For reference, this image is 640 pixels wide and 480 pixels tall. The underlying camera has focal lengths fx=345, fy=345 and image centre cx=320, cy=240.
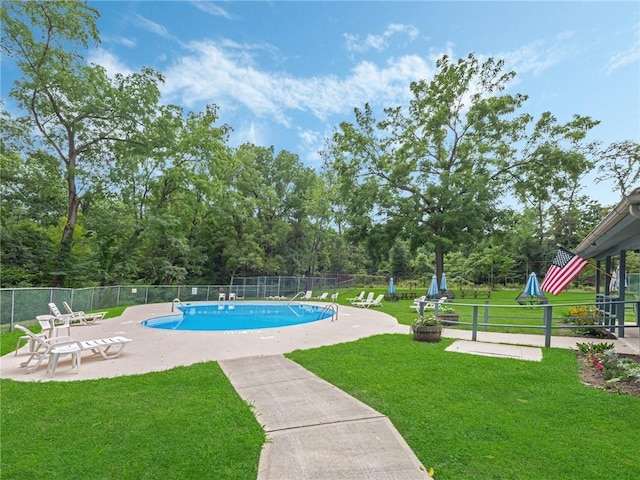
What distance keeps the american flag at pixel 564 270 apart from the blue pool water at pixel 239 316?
8.47 meters

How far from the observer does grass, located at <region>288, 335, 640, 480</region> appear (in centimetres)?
288

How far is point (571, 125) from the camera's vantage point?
2323 centimetres

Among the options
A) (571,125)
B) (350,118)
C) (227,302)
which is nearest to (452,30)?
(350,118)

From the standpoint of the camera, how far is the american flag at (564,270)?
302 inches

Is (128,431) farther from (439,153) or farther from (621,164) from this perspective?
(621,164)

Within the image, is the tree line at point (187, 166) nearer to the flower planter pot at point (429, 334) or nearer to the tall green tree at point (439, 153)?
the tall green tree at point (439, 153)

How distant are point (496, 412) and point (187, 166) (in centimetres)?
2543

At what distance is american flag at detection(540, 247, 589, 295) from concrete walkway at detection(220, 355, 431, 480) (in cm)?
634

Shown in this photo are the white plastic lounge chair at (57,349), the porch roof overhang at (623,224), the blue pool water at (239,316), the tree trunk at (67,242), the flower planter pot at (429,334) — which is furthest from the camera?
the tree trunk at (67,242)

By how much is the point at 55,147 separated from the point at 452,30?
71.3ft

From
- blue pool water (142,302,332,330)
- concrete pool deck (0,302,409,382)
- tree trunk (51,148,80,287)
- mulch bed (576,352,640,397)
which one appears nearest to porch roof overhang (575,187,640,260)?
mulch bed (576,352,640,397)

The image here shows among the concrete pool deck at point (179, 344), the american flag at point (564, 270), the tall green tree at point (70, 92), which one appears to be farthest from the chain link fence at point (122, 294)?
the american flag at point (564, 270)

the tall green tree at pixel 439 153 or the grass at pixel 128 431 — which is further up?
the tall green tree at pixel 439 153

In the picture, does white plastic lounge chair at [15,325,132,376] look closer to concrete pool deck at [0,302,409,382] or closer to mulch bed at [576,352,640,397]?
concrete pool deck at [0,302,409,382]
